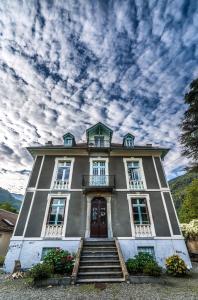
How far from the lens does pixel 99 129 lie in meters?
16.5

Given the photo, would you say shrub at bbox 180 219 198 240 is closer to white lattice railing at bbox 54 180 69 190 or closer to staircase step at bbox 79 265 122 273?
staircase step at bbox 79 265 122 273

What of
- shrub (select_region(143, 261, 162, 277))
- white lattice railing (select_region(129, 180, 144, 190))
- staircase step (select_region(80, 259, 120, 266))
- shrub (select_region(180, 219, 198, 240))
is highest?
white lattice railing (select_region(129, 180, 144, 190))

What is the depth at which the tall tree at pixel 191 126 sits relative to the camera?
13461 millimetres

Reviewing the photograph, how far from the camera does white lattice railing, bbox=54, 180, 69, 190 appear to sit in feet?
43.9

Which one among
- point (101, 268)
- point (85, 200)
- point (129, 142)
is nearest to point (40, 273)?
point (101, 268)

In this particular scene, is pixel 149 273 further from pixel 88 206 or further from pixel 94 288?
pixel 88 206

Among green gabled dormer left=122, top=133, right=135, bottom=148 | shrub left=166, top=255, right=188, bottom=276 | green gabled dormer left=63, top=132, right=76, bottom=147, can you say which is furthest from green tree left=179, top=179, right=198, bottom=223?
green gabled dormer left=63, top=132, right=76, bottom=147

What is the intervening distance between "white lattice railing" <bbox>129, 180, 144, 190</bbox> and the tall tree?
438cm

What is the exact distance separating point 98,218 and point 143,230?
10.5 feet

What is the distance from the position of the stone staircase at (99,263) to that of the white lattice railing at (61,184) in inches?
166

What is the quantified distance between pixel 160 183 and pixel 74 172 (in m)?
6.95

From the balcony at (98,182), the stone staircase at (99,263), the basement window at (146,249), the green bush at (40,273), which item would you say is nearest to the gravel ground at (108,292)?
the green bush at (40,273)

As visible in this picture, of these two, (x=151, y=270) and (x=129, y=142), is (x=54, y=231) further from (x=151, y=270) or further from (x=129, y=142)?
(x=129, y=142)

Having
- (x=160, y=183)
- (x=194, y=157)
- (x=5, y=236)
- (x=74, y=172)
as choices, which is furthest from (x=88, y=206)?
(x=5, y=236)
